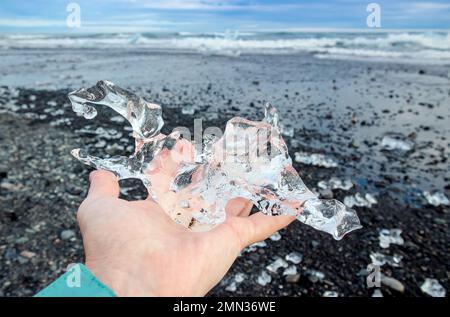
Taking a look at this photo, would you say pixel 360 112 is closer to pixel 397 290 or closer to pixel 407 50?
pixel 397 290

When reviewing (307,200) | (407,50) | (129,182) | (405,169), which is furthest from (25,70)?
(407,50)

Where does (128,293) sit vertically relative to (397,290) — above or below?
above

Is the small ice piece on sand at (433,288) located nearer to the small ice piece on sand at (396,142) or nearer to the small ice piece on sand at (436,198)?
the small ice piece on sand at (436,198)

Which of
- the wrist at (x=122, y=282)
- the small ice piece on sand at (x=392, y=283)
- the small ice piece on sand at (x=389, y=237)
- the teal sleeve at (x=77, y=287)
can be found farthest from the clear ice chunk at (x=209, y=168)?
the small ice piece on sand at (x=389, y=237)

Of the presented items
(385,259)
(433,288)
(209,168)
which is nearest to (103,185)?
(209,168)

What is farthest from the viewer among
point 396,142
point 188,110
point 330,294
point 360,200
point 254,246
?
point 188,110

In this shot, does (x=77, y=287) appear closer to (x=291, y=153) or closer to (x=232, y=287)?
(x=232, y=287)
